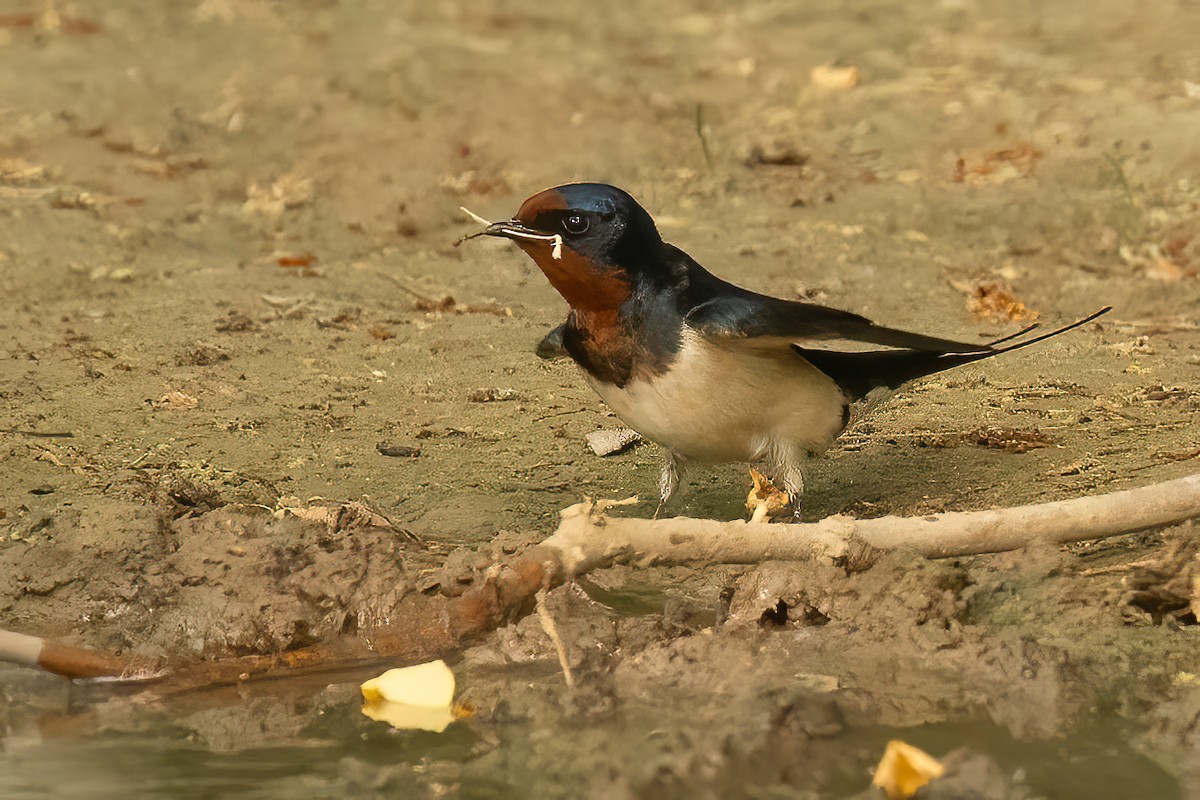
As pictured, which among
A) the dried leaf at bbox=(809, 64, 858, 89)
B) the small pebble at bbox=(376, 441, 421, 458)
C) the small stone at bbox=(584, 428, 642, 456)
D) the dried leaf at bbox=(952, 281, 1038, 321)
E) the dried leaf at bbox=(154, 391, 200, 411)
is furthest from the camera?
the dried leaf at bbox=(809, 64, 858, 89)

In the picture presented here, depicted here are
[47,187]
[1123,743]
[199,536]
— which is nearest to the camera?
[1123,743]

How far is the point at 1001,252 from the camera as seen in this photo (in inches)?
268

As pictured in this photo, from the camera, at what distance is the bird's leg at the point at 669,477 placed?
441 centimetres

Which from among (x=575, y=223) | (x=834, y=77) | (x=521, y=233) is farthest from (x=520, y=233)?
(x=834, y=77)

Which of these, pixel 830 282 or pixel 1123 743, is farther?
pixel 830 282

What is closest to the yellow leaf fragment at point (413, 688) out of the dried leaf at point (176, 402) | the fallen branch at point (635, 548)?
the fallen branch at point (635, 548)

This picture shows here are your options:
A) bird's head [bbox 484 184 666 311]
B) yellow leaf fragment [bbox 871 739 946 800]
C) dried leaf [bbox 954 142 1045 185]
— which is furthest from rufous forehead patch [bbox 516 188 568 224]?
dried leaf [bbox 954 142 1045 185]

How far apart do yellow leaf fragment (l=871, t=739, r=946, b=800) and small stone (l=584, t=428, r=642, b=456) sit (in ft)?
7.23

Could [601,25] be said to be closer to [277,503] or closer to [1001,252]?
[1001,252]

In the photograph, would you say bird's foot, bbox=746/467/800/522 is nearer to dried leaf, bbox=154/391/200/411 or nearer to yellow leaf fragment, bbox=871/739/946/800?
yellow leaf fragment, bbox=871/739/946/800

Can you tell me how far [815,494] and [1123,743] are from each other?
→ 1.76 m

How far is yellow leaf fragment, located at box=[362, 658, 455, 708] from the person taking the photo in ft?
11.0

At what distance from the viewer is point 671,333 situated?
392cm

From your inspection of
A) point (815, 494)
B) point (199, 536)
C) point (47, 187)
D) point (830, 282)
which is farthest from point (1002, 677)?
point (47, 187)
